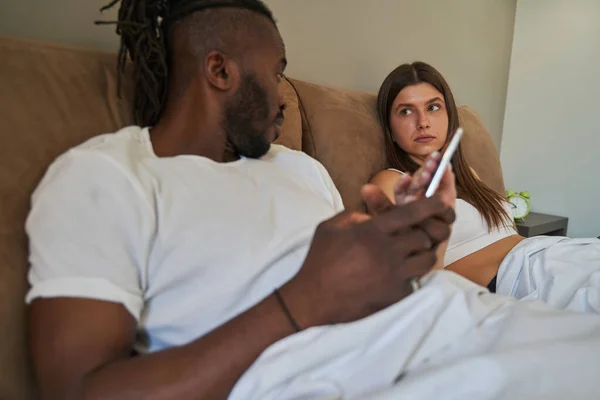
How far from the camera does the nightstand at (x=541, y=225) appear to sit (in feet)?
6.54

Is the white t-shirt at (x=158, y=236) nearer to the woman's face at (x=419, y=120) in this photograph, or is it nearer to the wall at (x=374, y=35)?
the wall at (x=374, y=35)

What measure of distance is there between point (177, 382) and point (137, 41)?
23.1 inches

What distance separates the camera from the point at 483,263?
130 cm

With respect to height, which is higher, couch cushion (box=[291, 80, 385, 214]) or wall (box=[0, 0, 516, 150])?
wall (box=[0, 0, 516, 150])

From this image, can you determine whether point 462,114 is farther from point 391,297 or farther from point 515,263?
point 391,297

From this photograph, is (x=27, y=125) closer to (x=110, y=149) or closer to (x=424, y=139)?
(x=110, y=149)

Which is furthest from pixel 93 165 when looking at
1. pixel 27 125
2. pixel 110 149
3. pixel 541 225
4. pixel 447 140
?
pixel 541 225

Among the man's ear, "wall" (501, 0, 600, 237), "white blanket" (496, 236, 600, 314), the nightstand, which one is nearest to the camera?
the man's ear

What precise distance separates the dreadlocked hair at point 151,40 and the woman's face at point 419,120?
27.6 inches

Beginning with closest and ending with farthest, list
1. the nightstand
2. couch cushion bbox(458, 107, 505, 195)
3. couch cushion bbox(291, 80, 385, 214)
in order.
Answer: couch cushion bbox(291, 80, 385, 214) < couch cushion bbox(458, 107, 505, 195) < the nightstand

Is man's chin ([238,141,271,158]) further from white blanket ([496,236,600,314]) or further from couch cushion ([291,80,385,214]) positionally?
white blanket ([496,236,600,314])

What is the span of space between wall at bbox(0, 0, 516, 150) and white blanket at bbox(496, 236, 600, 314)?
0.84 m

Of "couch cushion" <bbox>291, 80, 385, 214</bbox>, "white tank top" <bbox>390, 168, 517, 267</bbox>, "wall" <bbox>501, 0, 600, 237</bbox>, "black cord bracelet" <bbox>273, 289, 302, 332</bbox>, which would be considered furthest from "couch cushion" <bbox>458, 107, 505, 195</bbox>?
"black cord bracelet" <bbox>273, 289, 302, 332</bbox>

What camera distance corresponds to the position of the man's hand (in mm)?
567
